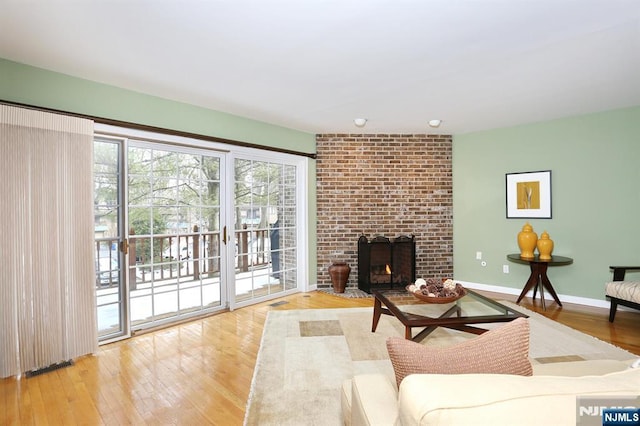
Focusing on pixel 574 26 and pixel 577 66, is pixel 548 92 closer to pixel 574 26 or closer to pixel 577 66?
pixel 577 66

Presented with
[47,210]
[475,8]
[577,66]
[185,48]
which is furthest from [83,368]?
[577,66]

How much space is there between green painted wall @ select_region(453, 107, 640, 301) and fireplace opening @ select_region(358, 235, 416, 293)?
939mm

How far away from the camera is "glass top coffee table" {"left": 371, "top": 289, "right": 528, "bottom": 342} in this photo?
2.51 metres

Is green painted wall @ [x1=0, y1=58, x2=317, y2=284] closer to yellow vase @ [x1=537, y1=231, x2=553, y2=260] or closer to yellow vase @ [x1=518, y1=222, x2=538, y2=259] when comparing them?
yellow vase @ [x1=518, y1=222, x2=538, y2=259]

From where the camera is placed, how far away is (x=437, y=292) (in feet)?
9.39

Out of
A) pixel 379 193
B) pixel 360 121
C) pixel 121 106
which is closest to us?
pixel 121 106

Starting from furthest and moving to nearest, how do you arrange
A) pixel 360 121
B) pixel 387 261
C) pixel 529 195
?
1. pixel 387 261
2. pixel 529 195
3. pixel 360 121

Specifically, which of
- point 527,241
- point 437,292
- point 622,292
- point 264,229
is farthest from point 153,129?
point 622,292

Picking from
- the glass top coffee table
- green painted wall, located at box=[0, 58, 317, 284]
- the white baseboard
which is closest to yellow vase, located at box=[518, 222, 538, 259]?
the white baseboard

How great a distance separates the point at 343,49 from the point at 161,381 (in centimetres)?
285

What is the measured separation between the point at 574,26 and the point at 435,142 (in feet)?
10.7

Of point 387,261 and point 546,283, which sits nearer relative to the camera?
point 546,283

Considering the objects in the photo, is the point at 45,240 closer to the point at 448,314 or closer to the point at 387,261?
the point at 448,314

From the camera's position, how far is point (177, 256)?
12.4ft
